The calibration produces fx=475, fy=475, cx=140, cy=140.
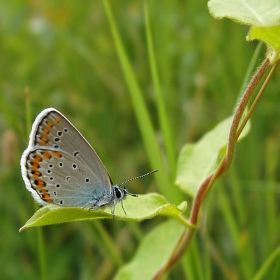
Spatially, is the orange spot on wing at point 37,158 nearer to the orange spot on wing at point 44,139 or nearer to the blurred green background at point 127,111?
the orange spot on wing at point 44,139

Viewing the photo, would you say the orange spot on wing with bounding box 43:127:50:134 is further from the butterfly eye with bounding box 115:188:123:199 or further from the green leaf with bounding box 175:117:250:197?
the green leaf with bounding box 175:117:250:197

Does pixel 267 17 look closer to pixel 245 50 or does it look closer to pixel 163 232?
pixel 163 232

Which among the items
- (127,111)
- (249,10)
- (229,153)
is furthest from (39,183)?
(127,111)

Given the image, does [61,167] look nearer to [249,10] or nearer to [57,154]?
[57,154]

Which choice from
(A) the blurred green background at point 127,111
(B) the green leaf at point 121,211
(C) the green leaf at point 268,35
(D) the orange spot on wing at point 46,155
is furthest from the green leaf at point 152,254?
(C) the green leaf at point 268,35

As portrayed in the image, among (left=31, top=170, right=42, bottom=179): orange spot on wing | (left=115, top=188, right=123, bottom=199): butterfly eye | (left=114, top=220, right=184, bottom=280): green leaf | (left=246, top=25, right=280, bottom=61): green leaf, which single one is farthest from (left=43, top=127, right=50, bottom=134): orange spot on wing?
(left=246, top=25, right=280, bottom=61): green leaf

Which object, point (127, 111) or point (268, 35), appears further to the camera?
point (127, 111)
